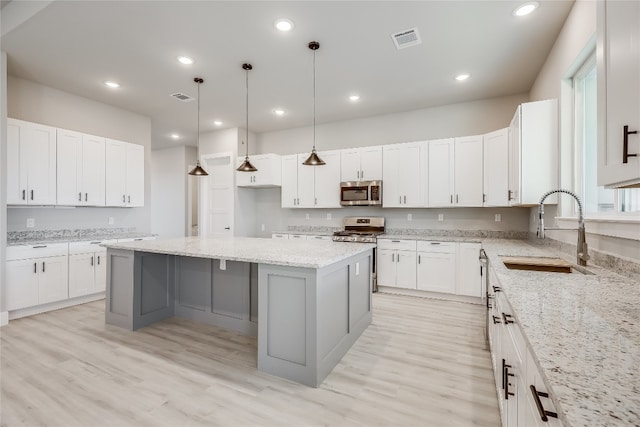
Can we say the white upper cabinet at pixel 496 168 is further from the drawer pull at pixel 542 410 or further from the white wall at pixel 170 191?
the white wall at pixel 170 191

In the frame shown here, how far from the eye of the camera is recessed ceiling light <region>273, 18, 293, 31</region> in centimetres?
277

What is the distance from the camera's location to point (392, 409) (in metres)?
1.91

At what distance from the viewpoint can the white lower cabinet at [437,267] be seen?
4.27m

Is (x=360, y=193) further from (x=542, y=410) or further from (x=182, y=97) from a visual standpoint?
(x=542, y=410)

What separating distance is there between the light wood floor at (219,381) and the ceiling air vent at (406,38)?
10.1ft

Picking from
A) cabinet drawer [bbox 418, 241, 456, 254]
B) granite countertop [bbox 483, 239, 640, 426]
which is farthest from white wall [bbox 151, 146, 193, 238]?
granite countertop [bbox 483, 239, 640, 426]

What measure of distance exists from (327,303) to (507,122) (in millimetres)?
4196

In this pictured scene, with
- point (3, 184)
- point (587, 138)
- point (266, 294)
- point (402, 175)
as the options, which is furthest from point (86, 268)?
point (587, 138)

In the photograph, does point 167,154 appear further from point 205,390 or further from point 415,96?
point 205,390

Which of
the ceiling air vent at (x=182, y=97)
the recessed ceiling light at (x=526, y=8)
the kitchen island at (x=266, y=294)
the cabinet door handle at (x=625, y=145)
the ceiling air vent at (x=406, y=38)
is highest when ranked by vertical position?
the ceiling air vent at (x=182, y=97)

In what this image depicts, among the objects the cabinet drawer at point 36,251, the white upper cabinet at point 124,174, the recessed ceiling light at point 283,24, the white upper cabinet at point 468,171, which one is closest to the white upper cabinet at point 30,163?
the cabinet drawer at point 36,251

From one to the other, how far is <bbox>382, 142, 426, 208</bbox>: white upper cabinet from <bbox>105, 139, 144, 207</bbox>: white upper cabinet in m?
4.19

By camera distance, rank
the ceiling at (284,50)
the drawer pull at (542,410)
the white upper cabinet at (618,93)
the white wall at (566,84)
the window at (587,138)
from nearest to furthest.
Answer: the drawer pull at (542,410), the white upper cabinet at (618,93), the white wall at (566,84), the window at (587,138), the ceiling at (284,50)

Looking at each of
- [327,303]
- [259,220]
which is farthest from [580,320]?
[259,220]
